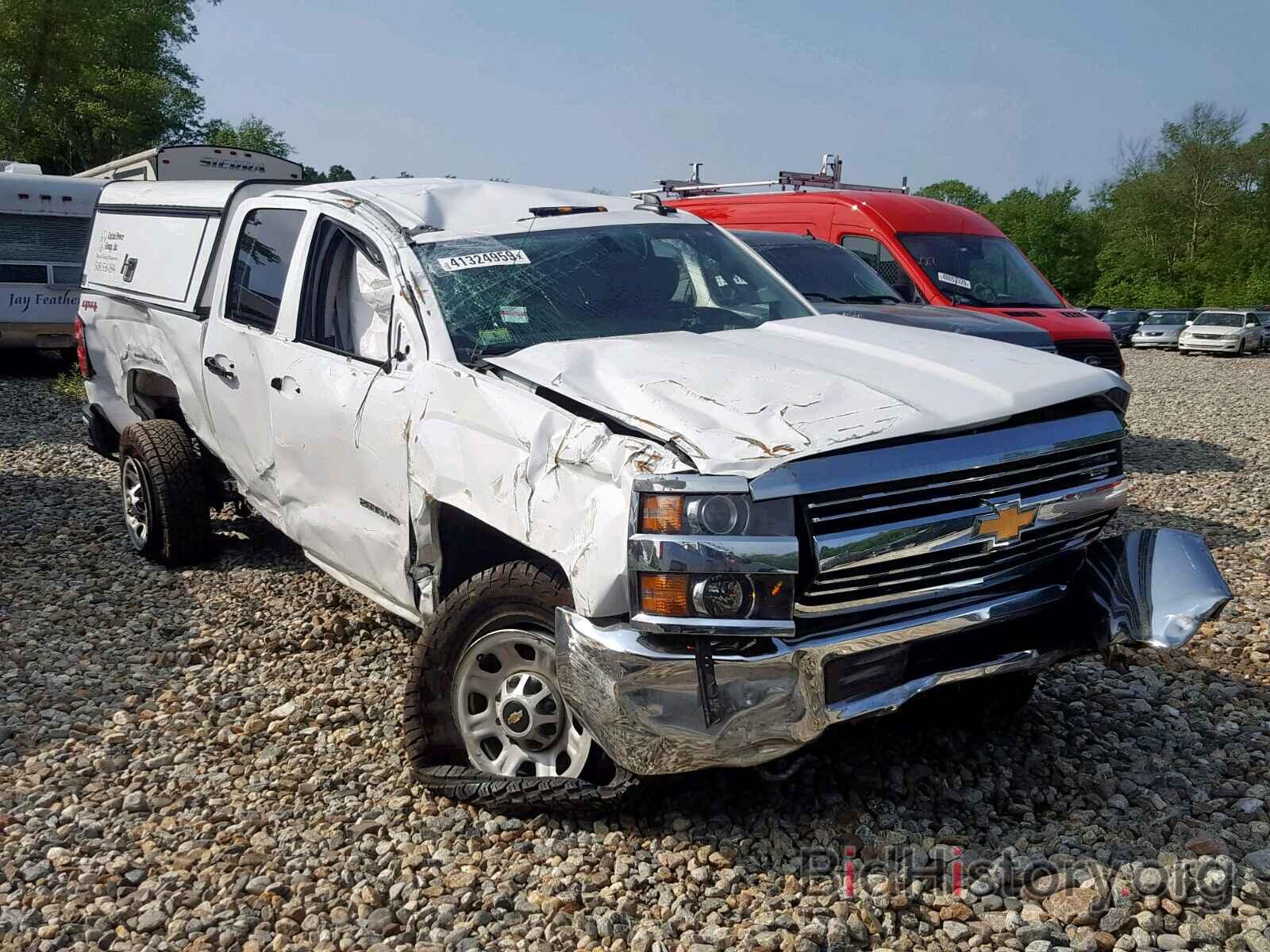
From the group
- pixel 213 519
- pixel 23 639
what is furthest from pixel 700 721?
A: pixel 213 519

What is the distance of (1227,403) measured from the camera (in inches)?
663

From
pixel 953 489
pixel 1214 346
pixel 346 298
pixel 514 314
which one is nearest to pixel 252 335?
pixel 346 298

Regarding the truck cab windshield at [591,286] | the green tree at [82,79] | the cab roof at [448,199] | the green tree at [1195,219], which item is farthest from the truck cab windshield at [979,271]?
the green tree at [1195,219]

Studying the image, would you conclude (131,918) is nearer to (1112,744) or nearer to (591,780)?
(591,780)

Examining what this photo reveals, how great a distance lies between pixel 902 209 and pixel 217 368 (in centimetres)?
733

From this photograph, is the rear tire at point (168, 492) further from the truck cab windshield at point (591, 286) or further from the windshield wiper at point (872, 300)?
the windshield wiper at point (872, 300)

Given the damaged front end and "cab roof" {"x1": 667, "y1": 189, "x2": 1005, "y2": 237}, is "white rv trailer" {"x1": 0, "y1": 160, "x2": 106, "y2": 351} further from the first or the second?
the damaged front end

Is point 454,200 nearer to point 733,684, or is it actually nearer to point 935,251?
point 733,684

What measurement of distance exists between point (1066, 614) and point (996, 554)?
357 millimetres

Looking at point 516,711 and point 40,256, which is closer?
point 516,711

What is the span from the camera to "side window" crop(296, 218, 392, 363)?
13.6ft

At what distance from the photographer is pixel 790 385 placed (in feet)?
11.0

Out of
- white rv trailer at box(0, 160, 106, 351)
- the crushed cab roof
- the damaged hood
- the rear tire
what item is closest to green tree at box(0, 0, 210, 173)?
white rv trailer at box(0, 160, 106, 351)

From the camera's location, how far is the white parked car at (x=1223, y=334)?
3041 cm
